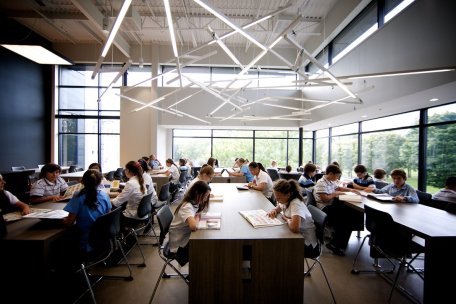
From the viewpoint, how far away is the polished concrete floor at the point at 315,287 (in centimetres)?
241

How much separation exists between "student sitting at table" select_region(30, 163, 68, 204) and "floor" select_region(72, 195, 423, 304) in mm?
1546

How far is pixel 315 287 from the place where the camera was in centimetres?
263

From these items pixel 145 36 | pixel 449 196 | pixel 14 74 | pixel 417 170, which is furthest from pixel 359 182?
pixel 14 74

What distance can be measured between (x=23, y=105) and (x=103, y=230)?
9295 millimetres

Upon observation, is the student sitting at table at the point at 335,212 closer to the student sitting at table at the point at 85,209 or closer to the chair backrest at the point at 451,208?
the chair backrest at the point at 451,208

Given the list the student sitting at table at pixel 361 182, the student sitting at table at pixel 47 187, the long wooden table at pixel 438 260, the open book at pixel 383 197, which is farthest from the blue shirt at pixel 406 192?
the student sitting at table at pixel 47 187

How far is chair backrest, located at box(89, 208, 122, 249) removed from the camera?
2134mm

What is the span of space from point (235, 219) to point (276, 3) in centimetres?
680

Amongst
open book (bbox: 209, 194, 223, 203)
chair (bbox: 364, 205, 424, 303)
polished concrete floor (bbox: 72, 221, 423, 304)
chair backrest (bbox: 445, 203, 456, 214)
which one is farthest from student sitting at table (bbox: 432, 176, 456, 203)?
open book (bbox: 209, 194, 223, 203)

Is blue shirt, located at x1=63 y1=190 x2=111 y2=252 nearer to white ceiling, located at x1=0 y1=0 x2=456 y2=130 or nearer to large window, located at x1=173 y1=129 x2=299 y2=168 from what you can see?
white ceiling, located at x1=0 y1=0 x2=456 y2=130

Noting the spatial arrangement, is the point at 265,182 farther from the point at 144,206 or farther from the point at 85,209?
the point at 85,209

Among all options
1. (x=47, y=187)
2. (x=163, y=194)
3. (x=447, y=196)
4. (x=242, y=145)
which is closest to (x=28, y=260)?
(x=47, y=187)

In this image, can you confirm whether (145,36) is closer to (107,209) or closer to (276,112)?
(276,112)

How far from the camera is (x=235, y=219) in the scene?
2.37m
